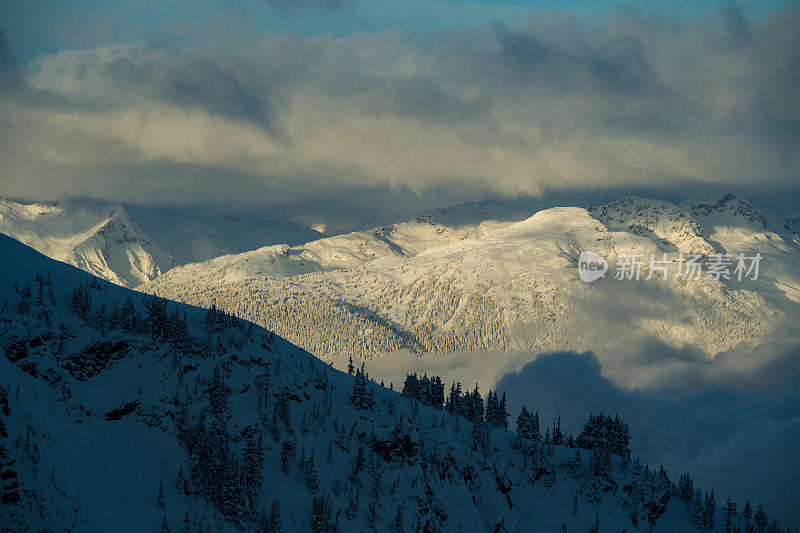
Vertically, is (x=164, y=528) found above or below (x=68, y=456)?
below

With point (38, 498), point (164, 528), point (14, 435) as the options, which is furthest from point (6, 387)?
point (164, 528)

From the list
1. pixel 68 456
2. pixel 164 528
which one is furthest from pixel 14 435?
pixel 164 528

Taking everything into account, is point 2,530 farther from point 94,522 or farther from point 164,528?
point 164,528

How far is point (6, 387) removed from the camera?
19888 cm

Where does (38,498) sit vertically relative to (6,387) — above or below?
below

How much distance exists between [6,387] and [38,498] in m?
34.6

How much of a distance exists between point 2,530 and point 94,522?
876 inches

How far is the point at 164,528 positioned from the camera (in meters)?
200

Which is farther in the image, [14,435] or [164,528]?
[164,528]

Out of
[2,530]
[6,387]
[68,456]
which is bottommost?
[2,530]

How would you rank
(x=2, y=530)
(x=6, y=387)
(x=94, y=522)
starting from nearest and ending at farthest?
(x=2, y=530)
(x=94, y=522)
(x=6, y=387)

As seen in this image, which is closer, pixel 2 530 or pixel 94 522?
pixel 2 530

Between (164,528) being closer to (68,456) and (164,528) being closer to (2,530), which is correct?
(68,456)

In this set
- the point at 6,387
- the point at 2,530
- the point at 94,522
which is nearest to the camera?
the point at 2,530
